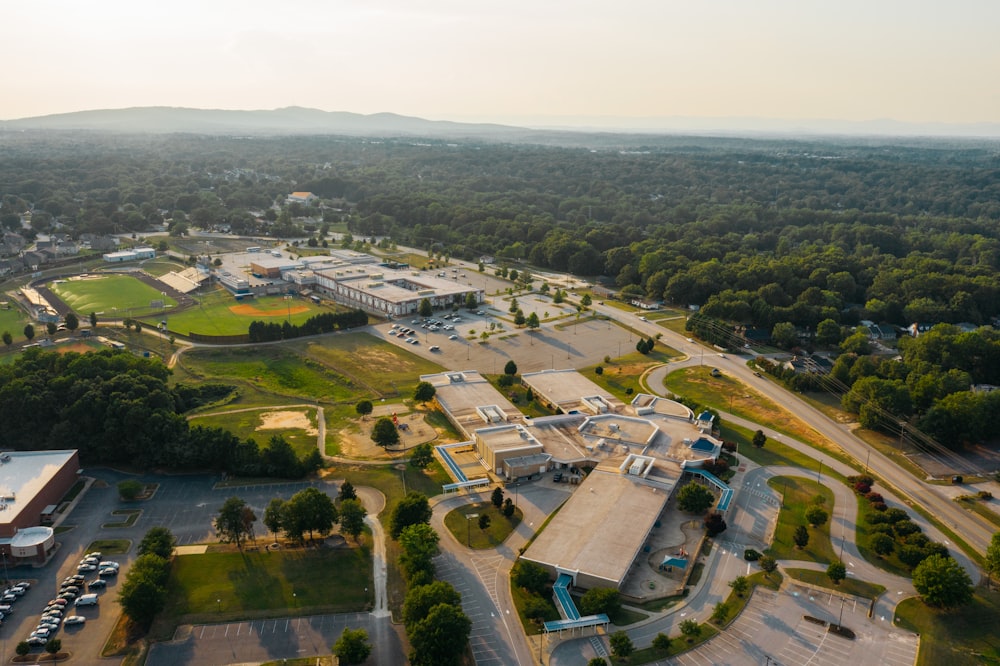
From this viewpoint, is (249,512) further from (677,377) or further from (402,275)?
(402,275)

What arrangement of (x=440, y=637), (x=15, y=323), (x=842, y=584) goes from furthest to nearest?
1. (x=15, y=323)
2. (x=842, y=584)
3. (x=440, y=637)

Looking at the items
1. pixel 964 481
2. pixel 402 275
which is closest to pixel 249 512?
pixel 964 481

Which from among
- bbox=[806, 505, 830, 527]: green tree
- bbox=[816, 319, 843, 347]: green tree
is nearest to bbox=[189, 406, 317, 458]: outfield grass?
bbox=[806, 505, 830, 527]: green tree

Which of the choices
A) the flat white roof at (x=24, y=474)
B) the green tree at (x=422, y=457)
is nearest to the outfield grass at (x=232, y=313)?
the flat white roof at (x=24, y=474)

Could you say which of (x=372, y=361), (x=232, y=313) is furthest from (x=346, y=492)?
(x=232, y=313)

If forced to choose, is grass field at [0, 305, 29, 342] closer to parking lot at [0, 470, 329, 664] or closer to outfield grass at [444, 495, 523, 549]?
parking lot at [0, 470, 329, 664]

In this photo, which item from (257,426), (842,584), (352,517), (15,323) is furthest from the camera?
(15,323)

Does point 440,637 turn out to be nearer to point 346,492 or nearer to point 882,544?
point 346,492
